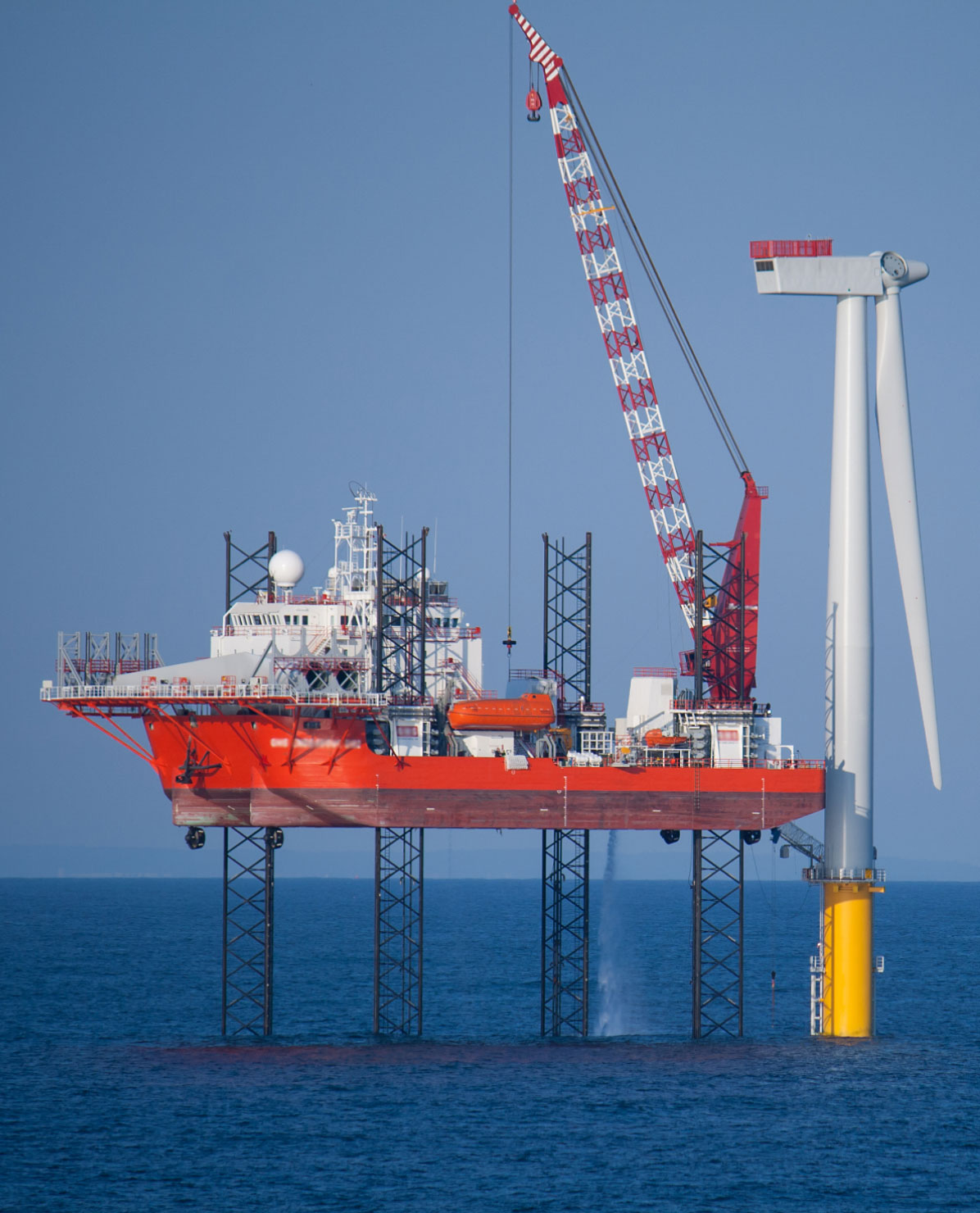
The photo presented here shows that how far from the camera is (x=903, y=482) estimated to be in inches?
2490

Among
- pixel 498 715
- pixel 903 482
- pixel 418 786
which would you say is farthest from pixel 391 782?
pixel 903 482

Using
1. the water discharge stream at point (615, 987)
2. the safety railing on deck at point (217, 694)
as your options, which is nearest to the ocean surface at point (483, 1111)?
the water discharge stream at point (615, 987)

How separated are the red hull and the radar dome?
8040 mm

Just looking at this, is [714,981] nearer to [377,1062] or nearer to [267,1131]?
[377,1062]

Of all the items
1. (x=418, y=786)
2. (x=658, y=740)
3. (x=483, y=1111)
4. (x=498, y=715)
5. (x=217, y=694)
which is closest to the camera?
(x=483, y=1111)

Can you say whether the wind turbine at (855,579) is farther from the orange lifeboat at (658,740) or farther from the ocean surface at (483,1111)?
the orange lifeboat at (658,740)

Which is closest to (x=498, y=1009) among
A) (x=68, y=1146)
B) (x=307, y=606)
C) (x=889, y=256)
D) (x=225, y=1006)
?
(x=225, y=1006)

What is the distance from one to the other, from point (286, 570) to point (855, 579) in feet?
72.0

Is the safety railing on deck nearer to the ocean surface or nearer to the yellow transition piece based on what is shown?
the ocean surface

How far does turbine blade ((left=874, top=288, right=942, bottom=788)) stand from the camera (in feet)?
207

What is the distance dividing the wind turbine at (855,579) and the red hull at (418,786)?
13.4 ft

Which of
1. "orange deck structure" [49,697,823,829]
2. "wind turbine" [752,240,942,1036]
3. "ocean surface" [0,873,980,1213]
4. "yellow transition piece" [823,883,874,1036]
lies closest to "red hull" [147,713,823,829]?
"orange deck structure" [49,697,823,829]

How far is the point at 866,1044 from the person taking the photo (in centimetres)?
6078

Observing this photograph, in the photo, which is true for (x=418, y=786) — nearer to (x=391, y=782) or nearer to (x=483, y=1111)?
(x=391, y=782)
